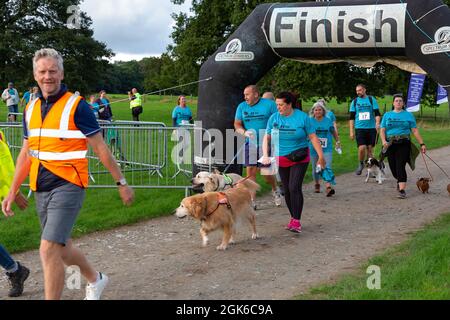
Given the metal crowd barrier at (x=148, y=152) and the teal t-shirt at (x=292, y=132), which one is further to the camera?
the metal crowd barrier at (x=148, y=152)

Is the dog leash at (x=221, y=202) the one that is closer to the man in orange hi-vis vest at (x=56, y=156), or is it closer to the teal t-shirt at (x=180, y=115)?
the man in orange hi-vis vest at (x=56, y=156)

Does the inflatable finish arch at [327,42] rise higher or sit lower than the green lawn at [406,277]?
higher

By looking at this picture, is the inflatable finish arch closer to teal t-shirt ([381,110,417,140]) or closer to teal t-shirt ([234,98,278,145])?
teal t-shirt ([234,98,278,145])

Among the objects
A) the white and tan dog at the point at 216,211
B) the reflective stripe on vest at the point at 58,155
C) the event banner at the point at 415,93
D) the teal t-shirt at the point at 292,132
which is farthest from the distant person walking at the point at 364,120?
the event banner at the point at 415,93

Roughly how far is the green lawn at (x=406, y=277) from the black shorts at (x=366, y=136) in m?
6.38

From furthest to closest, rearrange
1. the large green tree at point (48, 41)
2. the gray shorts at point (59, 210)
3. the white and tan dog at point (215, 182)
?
the large green tree at point (48, 41), the white and tan dog at point (215, 182), the gray shorts at point (59, 210)

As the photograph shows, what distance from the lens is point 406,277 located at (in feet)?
18.2

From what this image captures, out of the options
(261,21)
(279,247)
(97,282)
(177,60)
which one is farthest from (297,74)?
(97,282)

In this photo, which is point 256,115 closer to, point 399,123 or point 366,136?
point 399,123

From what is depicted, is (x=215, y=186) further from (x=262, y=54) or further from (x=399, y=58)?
(x=399, y=58)

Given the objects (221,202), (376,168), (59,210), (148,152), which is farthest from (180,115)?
(59,210)

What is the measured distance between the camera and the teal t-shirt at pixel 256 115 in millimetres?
9562

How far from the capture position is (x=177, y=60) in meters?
41.2

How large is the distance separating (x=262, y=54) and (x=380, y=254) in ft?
14.5
